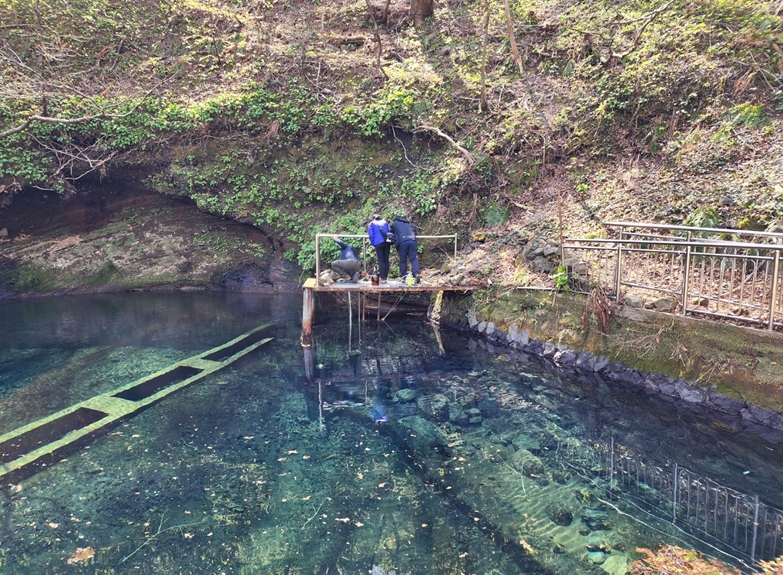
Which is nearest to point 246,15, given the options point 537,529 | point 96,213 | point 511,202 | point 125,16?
point 125,16

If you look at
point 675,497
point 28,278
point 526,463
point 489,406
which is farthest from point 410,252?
point 28,278

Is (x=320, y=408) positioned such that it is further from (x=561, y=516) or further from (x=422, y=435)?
(x=561, y=516)

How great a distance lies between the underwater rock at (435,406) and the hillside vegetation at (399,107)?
4526mm

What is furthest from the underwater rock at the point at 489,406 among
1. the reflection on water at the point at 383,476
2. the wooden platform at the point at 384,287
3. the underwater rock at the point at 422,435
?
the wooden platform at the point at 384,287

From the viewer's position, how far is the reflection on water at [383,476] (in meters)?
4.55

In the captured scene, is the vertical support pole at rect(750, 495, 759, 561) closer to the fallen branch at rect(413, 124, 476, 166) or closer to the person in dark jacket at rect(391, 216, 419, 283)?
the person in dark jacket at rect(391, 216, 419, 283)

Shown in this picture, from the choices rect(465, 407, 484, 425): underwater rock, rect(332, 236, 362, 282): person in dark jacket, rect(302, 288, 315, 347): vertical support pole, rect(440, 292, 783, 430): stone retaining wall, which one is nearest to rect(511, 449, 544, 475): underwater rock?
rect(465, 407, 484, 425): underwater rock

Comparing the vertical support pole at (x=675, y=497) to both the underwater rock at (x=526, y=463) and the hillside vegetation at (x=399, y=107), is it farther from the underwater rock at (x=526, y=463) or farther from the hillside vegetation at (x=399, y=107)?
the hillside vegetation at (x=399, y=107)

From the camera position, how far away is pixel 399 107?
45.0 feet

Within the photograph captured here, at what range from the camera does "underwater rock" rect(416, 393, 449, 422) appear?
23.8ft

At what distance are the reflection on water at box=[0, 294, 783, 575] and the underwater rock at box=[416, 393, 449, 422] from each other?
0.04 metres

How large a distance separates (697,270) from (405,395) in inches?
198

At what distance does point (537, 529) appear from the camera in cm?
480

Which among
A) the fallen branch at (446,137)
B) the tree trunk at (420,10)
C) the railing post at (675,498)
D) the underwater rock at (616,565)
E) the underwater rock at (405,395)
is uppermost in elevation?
the tree trunk at (420,10)
